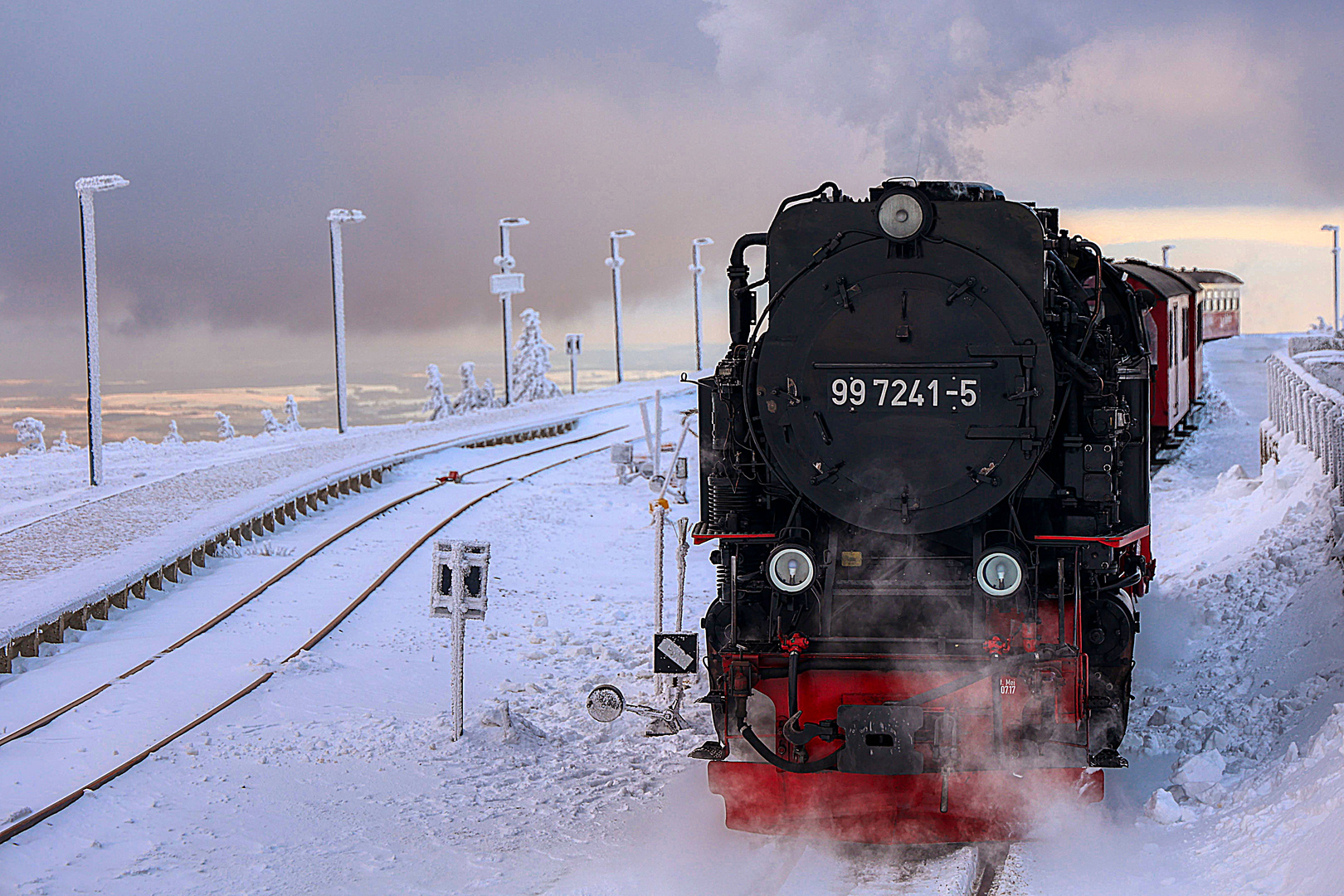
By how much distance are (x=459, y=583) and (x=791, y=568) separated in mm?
3592

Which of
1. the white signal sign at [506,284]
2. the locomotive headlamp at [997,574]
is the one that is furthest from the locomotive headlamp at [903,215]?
the white signal sign at [506,284]

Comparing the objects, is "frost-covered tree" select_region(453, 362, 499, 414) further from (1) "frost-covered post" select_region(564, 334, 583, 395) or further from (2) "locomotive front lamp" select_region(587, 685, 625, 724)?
(2) "locomotive front lamp" select_region(587, 685, 625, 724)

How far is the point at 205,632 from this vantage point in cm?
1335

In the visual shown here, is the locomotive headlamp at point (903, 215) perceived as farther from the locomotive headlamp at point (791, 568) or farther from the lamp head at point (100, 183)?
the lamp head at point (100, 183)

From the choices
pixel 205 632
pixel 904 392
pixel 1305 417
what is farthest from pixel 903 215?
pixel 1305 417

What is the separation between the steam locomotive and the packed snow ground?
0.45m

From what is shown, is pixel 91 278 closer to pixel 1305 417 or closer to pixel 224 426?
pixel 1305 417

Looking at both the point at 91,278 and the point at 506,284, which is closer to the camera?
the point at 91,278

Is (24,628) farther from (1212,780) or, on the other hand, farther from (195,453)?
(195,453)

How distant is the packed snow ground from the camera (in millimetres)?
7059

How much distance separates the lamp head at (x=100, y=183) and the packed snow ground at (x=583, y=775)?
36.4ft

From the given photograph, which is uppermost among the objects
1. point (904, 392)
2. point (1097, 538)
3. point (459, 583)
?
point (904, 392)

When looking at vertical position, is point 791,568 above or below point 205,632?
above

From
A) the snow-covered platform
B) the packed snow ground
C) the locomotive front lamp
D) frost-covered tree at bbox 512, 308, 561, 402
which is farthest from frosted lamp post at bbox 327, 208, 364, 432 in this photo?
frost-covered tree at bbox 512, 308, 561, 402
